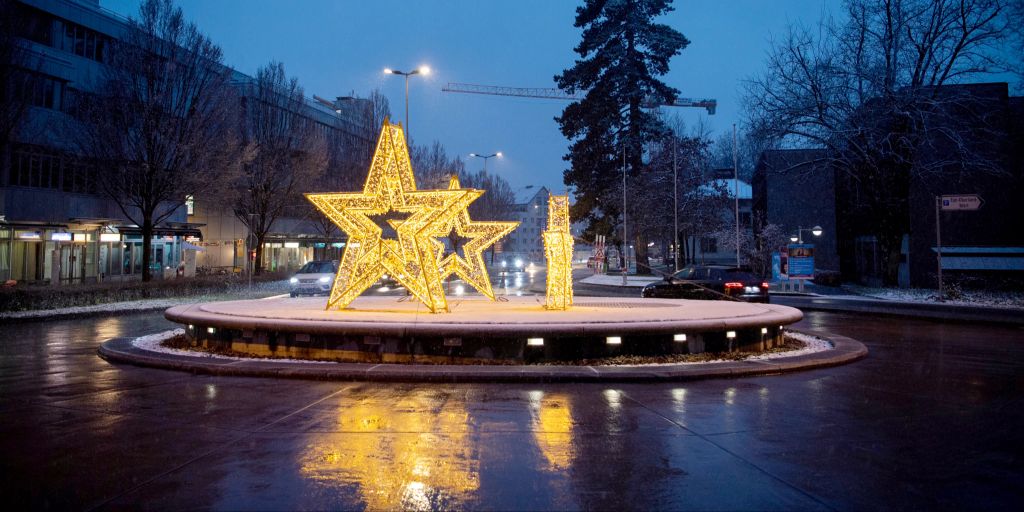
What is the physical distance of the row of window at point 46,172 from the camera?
35.5m

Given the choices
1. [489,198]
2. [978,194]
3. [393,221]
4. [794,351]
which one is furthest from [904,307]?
[489,198]

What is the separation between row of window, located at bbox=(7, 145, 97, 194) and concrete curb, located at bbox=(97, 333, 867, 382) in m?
28.5

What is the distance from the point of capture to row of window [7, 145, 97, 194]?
3547 cm

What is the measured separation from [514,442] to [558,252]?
8.59 m

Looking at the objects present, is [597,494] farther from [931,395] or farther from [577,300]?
[577,300]

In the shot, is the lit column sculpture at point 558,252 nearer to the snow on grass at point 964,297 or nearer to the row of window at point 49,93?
the snow on grass at point 964,297

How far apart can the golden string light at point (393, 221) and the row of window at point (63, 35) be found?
31260mm

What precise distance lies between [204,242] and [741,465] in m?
58.5

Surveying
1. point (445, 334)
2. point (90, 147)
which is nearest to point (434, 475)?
point (445, 334)

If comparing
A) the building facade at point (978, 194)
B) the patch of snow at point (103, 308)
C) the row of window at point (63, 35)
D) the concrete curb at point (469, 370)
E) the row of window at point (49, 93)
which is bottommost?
the concrete curb at point (469, 370)

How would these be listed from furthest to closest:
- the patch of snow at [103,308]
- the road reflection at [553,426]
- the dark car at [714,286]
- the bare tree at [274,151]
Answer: the bare tree at [274,151]
the dark car at [714,286]
the patch of snow at [103,308]
the road reflection at [553,426]

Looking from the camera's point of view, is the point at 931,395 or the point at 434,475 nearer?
the point at 434,475

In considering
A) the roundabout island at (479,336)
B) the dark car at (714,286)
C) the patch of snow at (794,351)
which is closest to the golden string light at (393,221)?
the roundabout island at (479,336)

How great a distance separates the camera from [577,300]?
19906 mm
